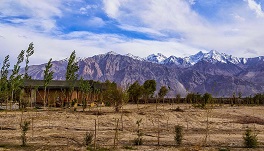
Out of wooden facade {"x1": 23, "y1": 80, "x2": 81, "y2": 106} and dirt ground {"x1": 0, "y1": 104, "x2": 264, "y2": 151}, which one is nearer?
dirt ground {"x1": 0, "y1": 104, "x2": 264, "y2": 151}

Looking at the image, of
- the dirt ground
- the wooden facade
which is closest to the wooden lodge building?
the wooden facade

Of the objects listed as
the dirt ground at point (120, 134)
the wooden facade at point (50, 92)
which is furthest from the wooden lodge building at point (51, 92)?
the dirt ground at point (120, 134)

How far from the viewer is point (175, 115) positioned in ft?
154

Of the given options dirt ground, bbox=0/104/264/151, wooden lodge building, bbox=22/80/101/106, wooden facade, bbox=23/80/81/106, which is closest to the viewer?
dirt ground, bbox=0/104/264/151

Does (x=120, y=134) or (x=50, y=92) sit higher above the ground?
(x=50, y=92)

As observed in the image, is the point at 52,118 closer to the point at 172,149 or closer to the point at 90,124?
the point at 90,124

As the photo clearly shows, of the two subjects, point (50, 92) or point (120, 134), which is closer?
point (120, 134)

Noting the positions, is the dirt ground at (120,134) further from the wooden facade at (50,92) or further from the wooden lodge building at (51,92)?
the wooden facade at (50,92)

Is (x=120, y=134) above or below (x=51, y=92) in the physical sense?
below

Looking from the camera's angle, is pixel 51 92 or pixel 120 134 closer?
pixel 120 134

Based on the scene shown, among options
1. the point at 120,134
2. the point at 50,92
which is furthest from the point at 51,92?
the point at 120,134

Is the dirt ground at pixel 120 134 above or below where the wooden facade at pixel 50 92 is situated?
below

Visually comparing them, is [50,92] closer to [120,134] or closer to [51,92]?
[51,92]

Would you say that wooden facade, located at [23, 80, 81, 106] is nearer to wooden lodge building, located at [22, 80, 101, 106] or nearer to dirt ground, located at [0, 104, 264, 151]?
wooden lodge building, located at [22, 80, 101, 106]
